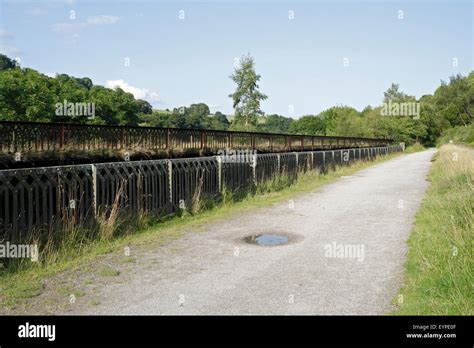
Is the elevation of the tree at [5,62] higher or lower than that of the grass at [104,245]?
higher

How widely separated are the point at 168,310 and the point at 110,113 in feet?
274

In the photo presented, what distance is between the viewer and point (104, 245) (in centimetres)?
770

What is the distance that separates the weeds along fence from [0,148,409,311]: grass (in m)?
0.43

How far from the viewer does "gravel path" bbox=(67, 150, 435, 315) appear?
4.72m

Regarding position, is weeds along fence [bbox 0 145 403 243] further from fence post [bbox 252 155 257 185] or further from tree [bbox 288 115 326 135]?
tree [bbox 288 115 326 135]

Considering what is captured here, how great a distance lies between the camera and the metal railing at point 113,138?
33.3 feet

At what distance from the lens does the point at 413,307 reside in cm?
452

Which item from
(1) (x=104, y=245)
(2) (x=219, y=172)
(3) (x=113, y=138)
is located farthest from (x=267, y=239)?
(3) (x=113, y=138)

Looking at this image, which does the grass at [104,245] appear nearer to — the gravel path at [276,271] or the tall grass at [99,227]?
the tall grass at [99,227]
